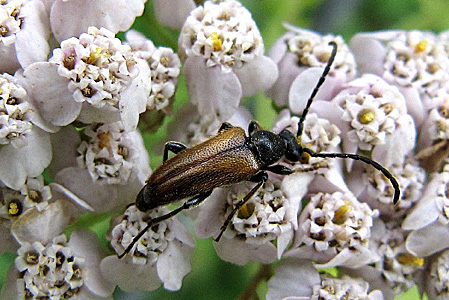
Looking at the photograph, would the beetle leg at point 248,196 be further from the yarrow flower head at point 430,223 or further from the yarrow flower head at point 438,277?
the yarrow flower head at point 438,277

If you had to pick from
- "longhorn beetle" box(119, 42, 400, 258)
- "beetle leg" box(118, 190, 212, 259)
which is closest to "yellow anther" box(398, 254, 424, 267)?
"longhorn beetle" box(119, 42, 400, 258)

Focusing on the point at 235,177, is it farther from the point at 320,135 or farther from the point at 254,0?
the point at 254,0

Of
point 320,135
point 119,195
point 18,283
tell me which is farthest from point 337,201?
point 18,283

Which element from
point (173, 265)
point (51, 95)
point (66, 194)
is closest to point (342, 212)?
point (173, 265)

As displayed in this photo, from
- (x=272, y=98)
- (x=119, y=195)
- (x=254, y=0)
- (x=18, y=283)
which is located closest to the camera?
(x=18, y=283)

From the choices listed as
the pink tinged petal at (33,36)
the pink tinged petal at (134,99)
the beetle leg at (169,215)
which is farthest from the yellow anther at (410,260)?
the pink tinged petal at (33,36)

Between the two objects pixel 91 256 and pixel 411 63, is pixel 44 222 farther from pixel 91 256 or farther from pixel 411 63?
pixel 411 63
